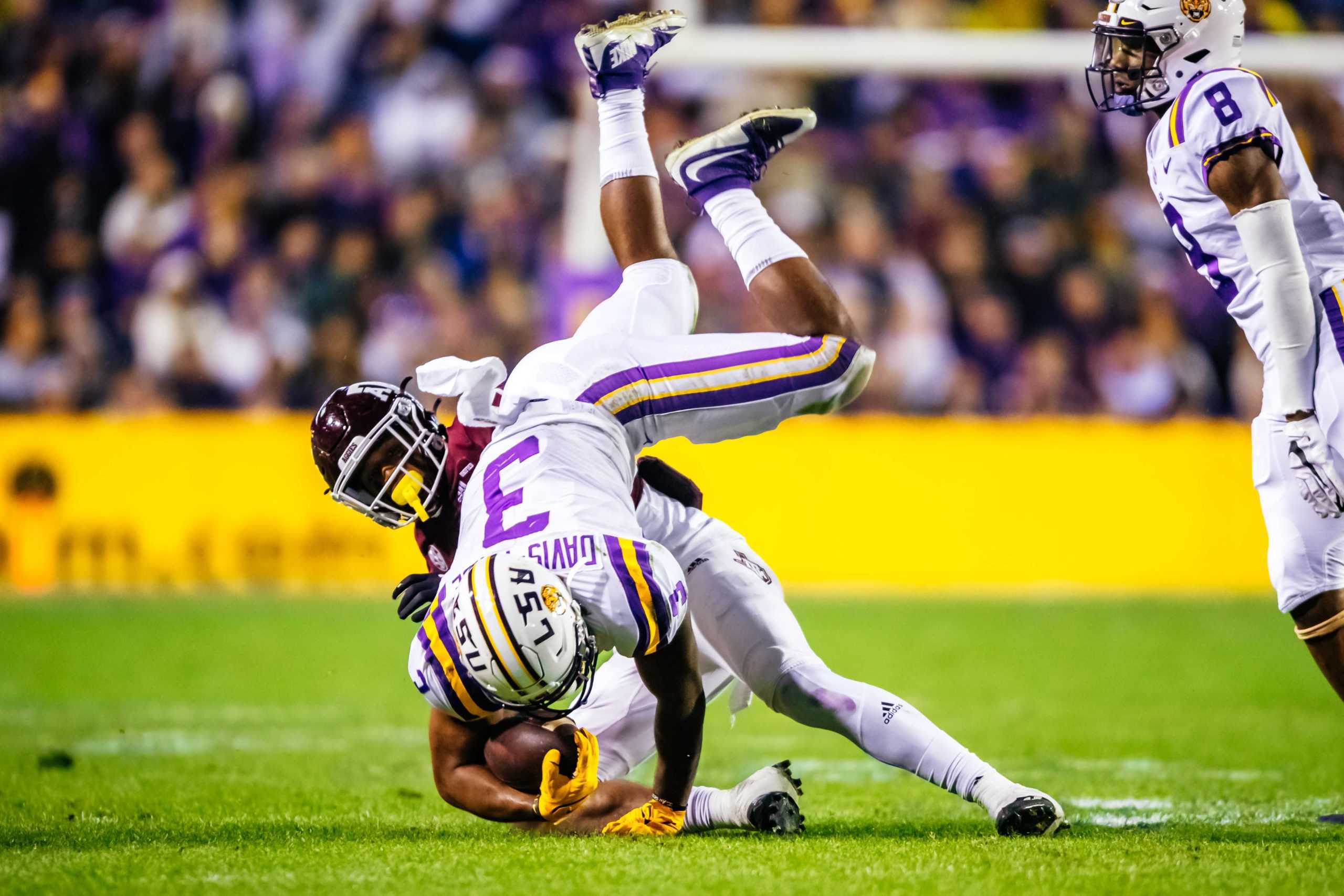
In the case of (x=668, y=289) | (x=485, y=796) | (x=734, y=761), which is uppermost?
(x=668, y=289)

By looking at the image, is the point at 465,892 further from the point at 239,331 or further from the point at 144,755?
the point at 239,331

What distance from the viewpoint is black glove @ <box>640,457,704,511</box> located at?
15.5 feet

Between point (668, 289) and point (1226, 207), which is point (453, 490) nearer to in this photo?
point (668, 289)

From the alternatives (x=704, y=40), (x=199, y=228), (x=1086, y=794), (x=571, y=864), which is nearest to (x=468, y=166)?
(x=199, y=228)

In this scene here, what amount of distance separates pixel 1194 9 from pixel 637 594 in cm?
249

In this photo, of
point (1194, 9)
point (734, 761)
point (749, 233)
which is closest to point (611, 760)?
point (734, 761)

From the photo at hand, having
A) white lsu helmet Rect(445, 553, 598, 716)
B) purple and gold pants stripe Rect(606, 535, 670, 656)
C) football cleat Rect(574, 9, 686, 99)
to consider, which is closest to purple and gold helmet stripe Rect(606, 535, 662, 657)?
purple and gold pants stripe Rect(606, 535, 670, 656)

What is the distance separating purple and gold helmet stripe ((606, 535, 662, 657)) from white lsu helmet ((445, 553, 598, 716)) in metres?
0.13

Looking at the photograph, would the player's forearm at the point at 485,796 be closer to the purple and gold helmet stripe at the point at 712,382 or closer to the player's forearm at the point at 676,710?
the player's forearm at the point at 676,710

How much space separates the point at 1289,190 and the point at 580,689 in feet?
8.27

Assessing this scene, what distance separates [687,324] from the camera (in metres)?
4.70

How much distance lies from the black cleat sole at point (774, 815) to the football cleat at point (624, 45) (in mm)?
2218

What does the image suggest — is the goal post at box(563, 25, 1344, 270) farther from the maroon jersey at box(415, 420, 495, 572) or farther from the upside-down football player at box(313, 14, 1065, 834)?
the maroon jersey at box(415, 420, 495, 572)

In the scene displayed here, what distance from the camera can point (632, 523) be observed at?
13.2 ft
